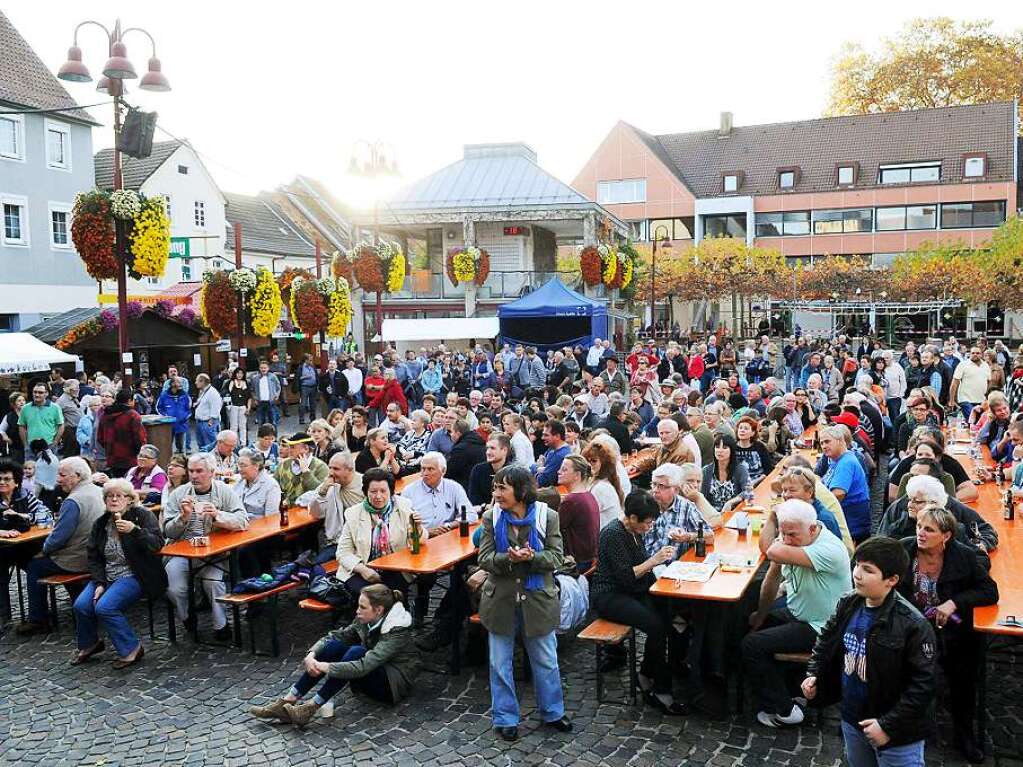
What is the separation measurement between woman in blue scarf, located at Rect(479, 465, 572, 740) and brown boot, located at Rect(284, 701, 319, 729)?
1.18m

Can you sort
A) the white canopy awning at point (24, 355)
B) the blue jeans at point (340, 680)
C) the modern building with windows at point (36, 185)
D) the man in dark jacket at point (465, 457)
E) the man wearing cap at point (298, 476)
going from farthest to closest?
the modern building with windows at point (36, 185) → the white canopy awning at point (24, 355) → the man in dark jacket at point (465, 457) → the man wearing cap at point (298, 476) → the blue jeans at point (340, 680)

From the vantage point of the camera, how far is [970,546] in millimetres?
4949

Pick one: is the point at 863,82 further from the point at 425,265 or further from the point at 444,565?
the point at 444,565

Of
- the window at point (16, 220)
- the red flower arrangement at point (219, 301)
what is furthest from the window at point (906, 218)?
the window at point (16, 220)

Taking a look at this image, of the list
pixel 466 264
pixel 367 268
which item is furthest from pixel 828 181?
pixel 367 268

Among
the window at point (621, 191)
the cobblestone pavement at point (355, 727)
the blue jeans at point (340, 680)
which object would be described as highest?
the window at point (621, 191)

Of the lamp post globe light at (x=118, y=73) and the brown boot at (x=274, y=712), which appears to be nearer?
the brown boot at (x=274, y=712)

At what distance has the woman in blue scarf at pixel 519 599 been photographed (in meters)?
5.24

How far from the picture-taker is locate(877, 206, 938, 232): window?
4478cm

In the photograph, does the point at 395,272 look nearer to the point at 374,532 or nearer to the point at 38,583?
the point at 38,583

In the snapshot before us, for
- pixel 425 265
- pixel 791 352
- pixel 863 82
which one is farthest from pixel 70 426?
pixel 863 82

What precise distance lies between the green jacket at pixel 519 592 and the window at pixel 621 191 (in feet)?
148

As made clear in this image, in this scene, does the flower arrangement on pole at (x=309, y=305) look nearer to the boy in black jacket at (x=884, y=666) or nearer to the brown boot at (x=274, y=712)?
the brown boot at (x=274, y=712)

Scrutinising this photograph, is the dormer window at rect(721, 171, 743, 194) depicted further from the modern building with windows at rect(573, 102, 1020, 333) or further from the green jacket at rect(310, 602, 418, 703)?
the green jacket at rect(310, 602, 418, 703)
